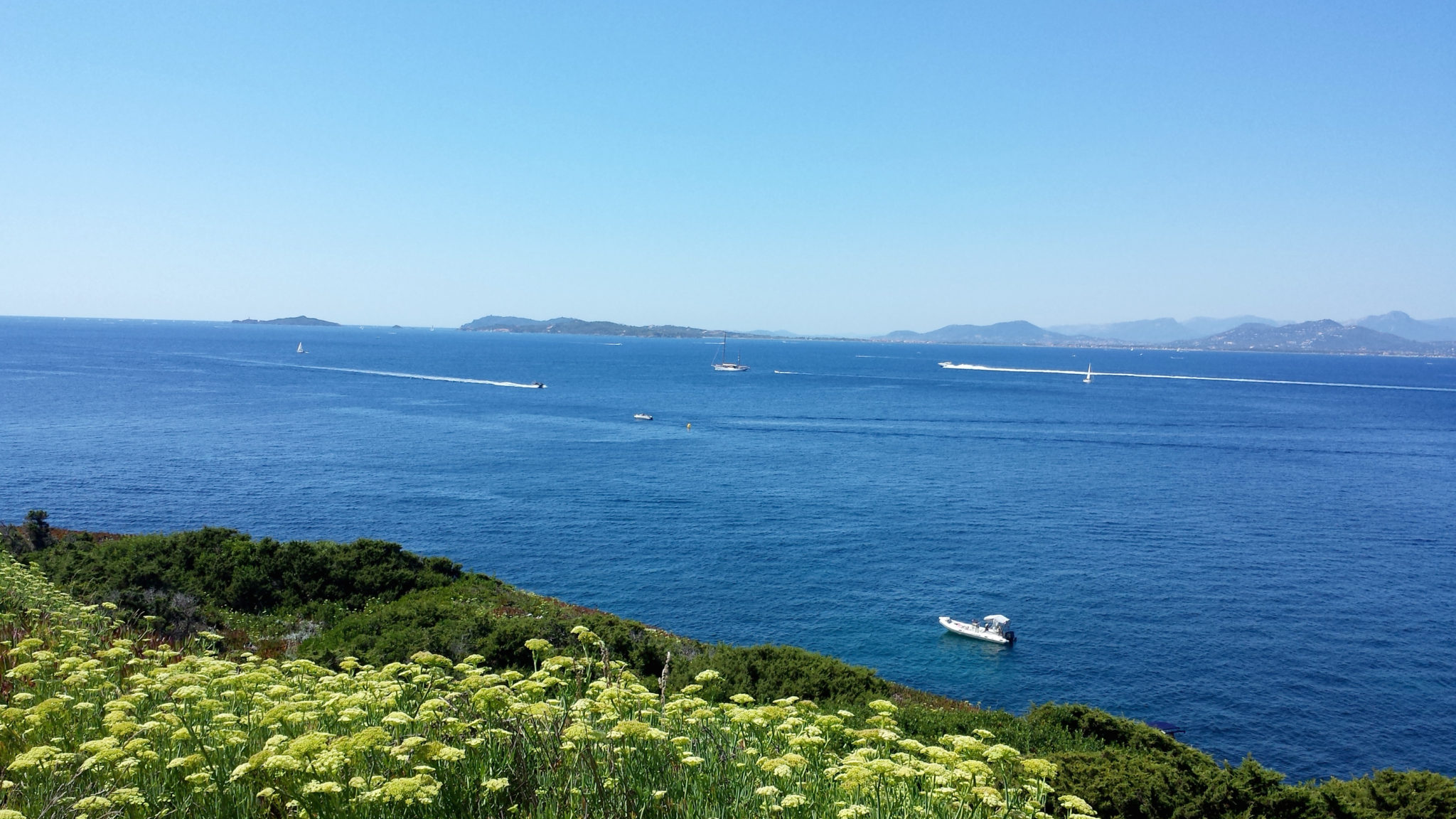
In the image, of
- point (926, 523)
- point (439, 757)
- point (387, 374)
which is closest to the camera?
point (439, 757)

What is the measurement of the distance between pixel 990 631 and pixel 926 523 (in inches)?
744

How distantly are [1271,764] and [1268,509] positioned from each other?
39569mm

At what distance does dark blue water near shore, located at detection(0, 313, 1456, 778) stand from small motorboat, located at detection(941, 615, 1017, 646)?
0.67 meters

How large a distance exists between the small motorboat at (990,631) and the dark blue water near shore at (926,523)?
666mm

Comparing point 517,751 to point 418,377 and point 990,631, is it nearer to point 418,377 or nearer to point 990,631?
point 990,631

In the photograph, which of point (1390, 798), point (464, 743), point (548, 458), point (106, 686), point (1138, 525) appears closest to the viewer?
point (464, 743)

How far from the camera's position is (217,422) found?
82.9 metres

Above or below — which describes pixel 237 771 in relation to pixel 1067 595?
above

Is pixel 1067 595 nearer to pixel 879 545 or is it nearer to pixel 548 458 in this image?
pixel 879 545

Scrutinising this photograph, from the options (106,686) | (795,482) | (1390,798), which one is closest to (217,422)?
(795,482)

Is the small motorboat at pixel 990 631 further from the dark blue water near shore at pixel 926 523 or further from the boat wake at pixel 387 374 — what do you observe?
the boat wake at pixel 387 374

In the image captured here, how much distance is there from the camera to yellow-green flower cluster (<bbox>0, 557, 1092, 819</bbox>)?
5.38 meters

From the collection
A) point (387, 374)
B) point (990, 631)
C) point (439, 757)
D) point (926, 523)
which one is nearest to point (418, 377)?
point (387, 374)

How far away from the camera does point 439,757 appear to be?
542 centimetres
